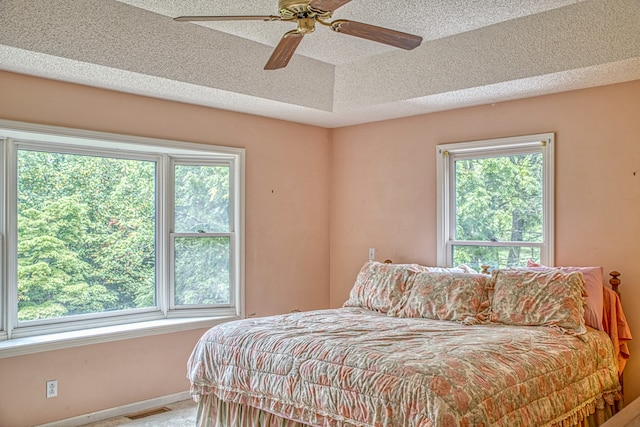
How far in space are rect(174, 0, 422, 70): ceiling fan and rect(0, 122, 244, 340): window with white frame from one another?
5.57ft

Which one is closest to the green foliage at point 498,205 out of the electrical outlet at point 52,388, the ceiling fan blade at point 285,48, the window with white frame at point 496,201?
the window with white frame at point 496,201

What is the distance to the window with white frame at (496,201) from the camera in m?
4.10

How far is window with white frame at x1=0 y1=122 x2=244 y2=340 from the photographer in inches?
146

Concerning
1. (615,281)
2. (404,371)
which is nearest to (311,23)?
(404,371)

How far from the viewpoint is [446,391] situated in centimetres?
230

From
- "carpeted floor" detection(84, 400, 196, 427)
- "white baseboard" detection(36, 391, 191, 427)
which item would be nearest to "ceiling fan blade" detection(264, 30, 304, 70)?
"carpeted floor" detection(84, 400, 196, 427)

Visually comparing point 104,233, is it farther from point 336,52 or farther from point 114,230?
point 336,52

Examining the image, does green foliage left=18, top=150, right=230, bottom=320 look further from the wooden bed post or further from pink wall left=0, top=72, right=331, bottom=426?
the wooden bed post

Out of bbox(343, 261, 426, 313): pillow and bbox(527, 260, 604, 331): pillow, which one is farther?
bbox(343, 261, 426, 313): pillow

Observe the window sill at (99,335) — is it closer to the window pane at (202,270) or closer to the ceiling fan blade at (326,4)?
the window pane at (202,270)

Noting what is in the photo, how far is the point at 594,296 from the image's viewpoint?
136 inches

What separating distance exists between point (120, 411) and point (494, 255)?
9.58 feet

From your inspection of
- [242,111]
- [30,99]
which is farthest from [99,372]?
[242,111]

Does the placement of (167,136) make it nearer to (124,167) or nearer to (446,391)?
(124,167)
